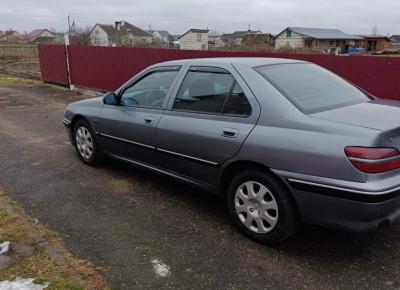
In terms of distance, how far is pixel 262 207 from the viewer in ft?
11.5

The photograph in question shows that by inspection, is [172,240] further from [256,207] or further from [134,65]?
[134,65]

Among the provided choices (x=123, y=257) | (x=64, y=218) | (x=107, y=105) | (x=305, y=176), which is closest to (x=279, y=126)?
(x=305, y=176)

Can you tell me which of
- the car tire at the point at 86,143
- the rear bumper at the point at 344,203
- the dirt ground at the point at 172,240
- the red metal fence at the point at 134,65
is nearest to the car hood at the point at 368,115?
the rear bumper at the point at 344,203

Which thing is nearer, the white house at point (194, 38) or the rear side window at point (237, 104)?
the rear side window at point (237, 104)

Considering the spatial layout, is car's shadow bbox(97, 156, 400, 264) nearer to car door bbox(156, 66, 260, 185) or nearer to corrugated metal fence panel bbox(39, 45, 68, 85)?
car door bbox(156, 66, 260, 185)

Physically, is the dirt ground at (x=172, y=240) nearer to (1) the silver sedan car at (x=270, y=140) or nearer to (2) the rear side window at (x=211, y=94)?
(1) the silver sedan car at (x=270, y=140)

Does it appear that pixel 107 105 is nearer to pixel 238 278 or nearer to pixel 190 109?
pixel 190 109

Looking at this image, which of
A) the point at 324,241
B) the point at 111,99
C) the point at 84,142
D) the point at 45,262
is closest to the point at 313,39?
the point at 84,142

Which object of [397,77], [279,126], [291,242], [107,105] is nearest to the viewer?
[279,126]

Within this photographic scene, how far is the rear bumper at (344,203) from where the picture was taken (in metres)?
2.92

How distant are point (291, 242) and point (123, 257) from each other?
144 centimetres

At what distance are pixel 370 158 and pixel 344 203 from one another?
364mm

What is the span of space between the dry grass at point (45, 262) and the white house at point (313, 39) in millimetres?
60291

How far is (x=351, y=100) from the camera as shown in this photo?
3871 mm
